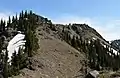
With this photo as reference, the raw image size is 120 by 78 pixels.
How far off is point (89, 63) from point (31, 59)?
106 feet

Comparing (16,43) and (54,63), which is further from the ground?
(16,43)

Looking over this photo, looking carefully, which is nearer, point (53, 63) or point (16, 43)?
point (53, 63)

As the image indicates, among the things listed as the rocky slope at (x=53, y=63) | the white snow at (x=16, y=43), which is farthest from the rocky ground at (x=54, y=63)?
the white snow at (x=16, y=43)

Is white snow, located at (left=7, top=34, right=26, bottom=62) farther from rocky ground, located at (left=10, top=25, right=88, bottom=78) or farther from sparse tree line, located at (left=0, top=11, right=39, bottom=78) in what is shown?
rocky ground, located at (left=10, top=25, right=88, bottom=78)

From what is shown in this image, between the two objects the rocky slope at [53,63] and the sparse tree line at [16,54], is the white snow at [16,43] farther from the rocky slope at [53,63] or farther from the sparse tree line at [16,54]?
the rocky slope at [53,63]

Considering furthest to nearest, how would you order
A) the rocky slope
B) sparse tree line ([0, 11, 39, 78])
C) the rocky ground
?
the rocky slope, the rocky ground, sparse tree line ([0, 11, 39, 78])

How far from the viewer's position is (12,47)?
4451 inches

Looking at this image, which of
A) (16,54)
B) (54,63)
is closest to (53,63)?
(54,63)

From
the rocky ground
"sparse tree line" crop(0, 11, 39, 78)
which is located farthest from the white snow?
the rocky ground

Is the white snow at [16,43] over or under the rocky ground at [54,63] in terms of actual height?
over

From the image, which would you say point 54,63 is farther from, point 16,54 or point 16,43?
point 16,43

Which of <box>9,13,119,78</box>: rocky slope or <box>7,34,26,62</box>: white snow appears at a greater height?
<box>7,34,26,62</box>: white snow

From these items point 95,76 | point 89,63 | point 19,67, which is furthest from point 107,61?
point 95,76

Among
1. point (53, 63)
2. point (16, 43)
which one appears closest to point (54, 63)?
point (53, 63)
